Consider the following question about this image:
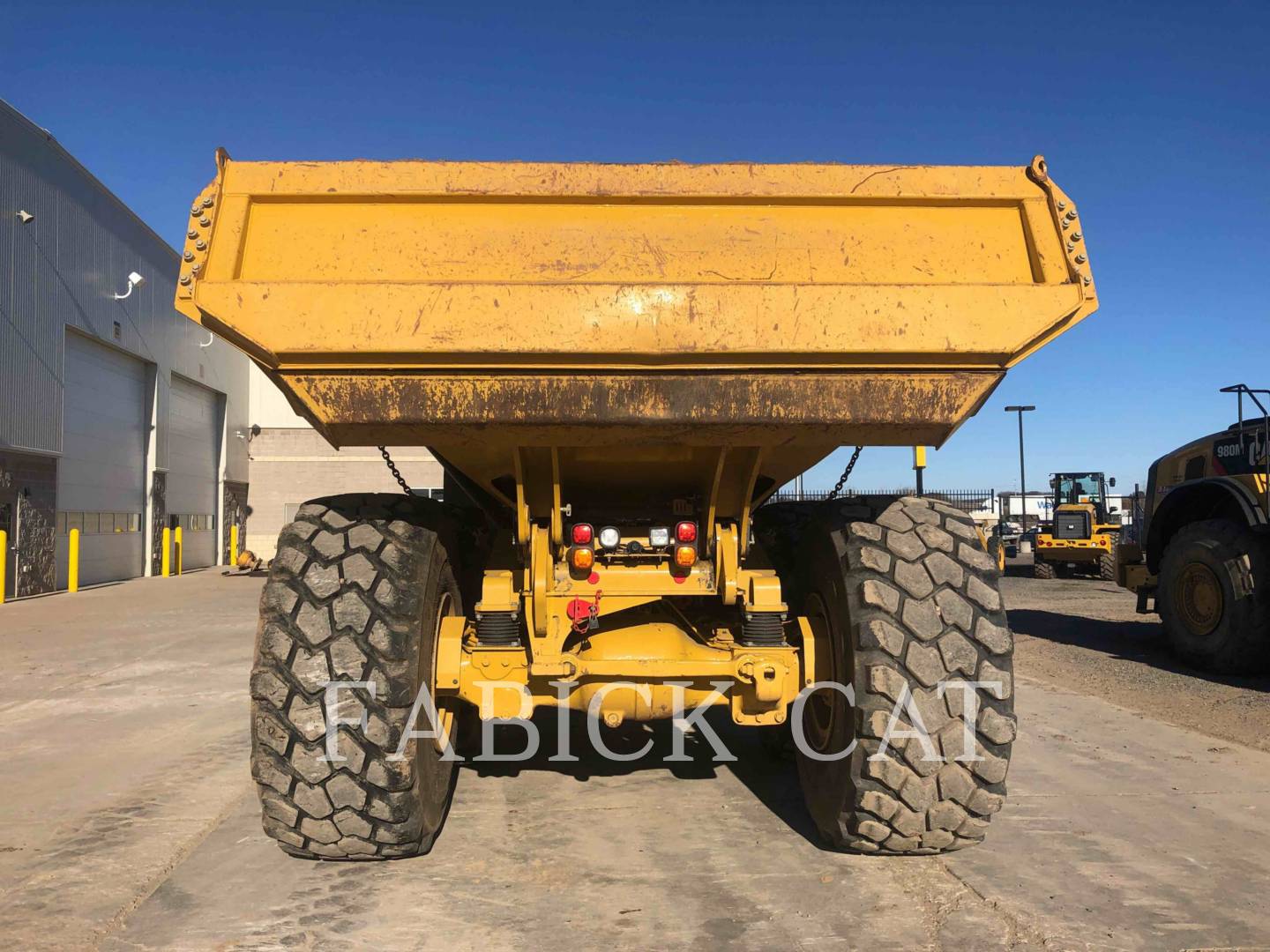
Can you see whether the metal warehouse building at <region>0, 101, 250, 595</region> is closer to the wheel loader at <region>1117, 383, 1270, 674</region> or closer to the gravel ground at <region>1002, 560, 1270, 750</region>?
the gravel ground at <region>1002, 560, 1270, 750</region>

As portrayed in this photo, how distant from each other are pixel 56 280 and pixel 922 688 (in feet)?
67.0

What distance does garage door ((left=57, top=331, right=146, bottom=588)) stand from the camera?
19.8m

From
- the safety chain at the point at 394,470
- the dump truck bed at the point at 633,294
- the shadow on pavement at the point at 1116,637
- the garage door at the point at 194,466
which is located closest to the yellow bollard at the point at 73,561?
the garage door at the point at 194,466

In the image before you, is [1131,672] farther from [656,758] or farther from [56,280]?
[56,280]

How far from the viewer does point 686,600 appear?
411cm

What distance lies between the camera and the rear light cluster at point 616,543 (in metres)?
3.72

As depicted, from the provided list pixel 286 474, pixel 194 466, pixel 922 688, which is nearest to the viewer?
pixel 922 688

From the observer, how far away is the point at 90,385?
2084 centimetres

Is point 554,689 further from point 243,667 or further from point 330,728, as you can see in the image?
point 243,667

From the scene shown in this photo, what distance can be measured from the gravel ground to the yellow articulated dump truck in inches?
152

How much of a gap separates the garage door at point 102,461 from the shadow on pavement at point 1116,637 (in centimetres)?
1804

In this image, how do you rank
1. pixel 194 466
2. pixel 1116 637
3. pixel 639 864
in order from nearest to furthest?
pixel 639 864, pixel 1116 637, pixel 194 466

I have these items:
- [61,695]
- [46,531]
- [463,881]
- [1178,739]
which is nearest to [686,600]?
[463,881]

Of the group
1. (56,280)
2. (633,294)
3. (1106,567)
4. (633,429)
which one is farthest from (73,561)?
(1106,567)
